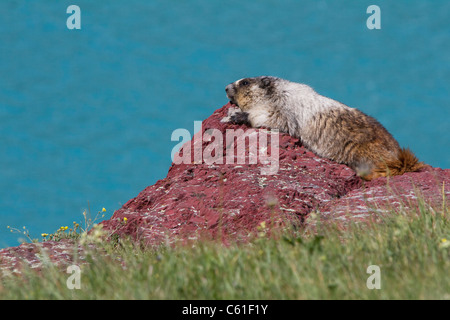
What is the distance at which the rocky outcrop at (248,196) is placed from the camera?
7.53 m

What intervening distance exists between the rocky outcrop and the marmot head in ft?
3.15

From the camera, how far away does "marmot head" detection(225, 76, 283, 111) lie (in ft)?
35.9

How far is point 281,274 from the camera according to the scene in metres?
4.34

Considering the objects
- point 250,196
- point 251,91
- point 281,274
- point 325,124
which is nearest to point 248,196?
point 250,196

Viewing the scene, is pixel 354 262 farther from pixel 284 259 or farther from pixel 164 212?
pixel 164 212

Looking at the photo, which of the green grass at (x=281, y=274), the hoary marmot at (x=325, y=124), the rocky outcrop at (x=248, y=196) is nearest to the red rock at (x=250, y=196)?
the rocky outcrop at (x=248, y=196)

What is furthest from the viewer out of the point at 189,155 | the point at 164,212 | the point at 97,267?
the point at 189,155

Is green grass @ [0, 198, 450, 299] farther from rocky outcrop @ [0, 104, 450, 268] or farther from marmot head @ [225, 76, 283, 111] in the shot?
marmot head @ [225, 76, 283, 111]

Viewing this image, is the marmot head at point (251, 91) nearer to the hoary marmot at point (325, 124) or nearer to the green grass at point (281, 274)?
the hoary marmot at point (325, 124)

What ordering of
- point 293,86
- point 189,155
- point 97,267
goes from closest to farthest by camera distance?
point 97,267 → point 189,155 → point 293,86
